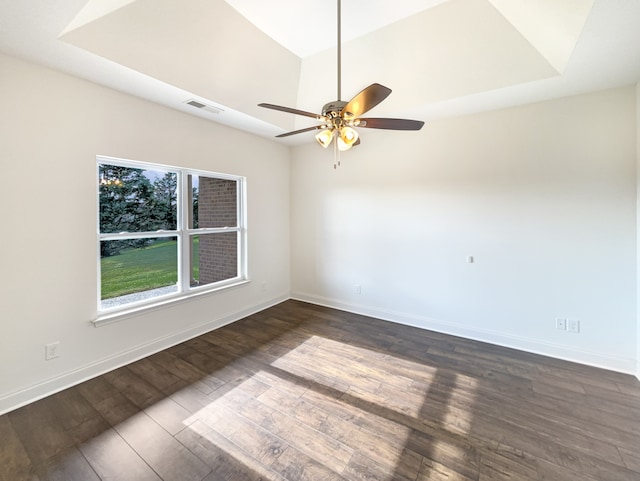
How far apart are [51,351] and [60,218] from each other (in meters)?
1.12

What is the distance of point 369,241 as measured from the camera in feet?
13.0

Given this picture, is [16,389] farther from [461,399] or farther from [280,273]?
[461,399]

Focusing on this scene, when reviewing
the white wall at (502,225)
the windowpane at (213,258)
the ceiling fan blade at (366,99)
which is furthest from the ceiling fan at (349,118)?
the windowpane at (213,258)

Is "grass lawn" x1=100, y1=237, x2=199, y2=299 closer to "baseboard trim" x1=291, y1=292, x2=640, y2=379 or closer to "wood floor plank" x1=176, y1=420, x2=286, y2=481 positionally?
"wood floor plank" x1=176, y1=420, x2=286, y2=481

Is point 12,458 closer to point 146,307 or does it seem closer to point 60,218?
point 146,307

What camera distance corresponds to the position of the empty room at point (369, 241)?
1.76 m

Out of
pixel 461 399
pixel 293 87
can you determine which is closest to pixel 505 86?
pixel 293 87

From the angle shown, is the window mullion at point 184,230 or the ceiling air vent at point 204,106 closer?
the ceiling air vent at point 204,106

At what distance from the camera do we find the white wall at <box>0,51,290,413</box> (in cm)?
205

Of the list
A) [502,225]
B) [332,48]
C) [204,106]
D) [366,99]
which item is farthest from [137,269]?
[502,225]

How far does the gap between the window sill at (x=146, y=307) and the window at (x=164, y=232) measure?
40 mm

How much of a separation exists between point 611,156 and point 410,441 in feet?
10.3

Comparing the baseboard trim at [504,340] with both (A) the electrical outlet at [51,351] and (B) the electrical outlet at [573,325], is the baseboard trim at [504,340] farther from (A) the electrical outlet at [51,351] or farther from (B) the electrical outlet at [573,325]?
(A) the electrical outlet at [51,351]

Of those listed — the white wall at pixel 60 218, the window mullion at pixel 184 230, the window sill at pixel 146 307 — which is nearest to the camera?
the white wall at pixel 60 218
